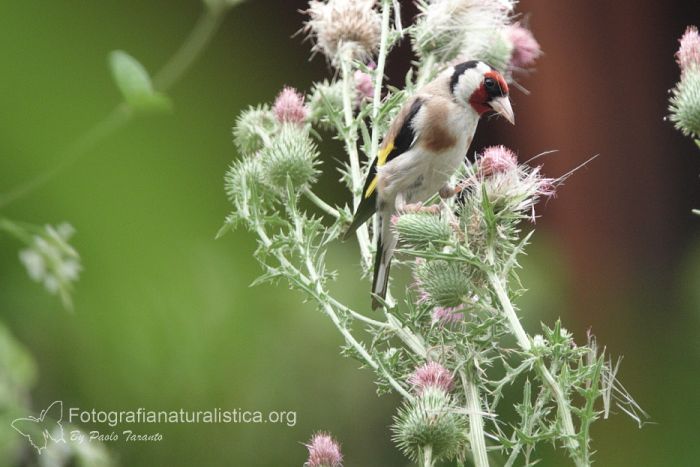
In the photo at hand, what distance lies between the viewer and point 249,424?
1880 millimetres

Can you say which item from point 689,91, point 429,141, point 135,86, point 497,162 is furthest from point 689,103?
point 135,86

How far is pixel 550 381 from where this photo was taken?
1.28 m

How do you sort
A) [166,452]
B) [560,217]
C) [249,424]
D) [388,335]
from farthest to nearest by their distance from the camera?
1. [560,217]
2. [249,424]
3. [388,335]
4. [166,452]

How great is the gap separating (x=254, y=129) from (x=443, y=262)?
2.63ft

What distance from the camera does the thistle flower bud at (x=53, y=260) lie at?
1.53 feet

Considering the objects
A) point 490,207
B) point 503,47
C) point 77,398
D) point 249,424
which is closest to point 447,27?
point 503,47

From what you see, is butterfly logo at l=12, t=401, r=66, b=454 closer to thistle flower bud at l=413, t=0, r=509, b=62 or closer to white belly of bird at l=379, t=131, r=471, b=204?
white belly of bird at l=379, t=131, r=471, b=204

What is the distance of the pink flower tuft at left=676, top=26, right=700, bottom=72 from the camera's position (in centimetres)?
160

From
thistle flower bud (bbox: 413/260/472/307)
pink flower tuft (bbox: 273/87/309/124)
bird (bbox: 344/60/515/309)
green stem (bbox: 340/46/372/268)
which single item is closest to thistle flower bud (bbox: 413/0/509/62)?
bird (bbox: 344/60/515/309)

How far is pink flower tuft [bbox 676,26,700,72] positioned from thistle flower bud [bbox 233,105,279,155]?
926 mm

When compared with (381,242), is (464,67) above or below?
above

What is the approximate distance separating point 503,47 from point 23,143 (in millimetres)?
1816

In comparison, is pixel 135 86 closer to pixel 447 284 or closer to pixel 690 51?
pixel 447 284

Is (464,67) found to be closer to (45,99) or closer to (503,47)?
(503,47)
